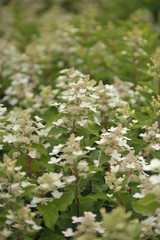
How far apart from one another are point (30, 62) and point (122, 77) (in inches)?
40.0

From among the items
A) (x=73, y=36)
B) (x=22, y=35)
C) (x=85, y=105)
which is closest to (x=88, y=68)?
(x=73, y=36)

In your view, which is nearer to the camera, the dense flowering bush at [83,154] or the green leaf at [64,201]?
the dense flowering bush at [83,154]

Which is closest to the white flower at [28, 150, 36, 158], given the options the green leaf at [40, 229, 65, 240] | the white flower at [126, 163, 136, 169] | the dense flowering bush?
the dense flowering bush

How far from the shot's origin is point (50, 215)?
2.02 metres

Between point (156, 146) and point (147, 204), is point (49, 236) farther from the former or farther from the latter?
point (156, 146)

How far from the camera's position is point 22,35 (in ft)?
19.4

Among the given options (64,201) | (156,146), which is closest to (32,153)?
(64,201)

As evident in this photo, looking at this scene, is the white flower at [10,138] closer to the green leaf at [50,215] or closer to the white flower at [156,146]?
the green leaf at [50,215]

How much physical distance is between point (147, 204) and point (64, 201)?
18.9 inches

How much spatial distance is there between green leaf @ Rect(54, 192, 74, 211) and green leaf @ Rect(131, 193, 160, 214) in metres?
0.34

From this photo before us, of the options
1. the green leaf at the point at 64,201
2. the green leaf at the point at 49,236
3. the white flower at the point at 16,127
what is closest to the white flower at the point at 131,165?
the green leaf at the point at 64,201

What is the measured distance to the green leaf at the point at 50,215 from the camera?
2.00 m

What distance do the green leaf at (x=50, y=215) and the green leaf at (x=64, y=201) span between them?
57 millimetres

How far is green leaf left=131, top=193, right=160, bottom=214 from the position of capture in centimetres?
179
